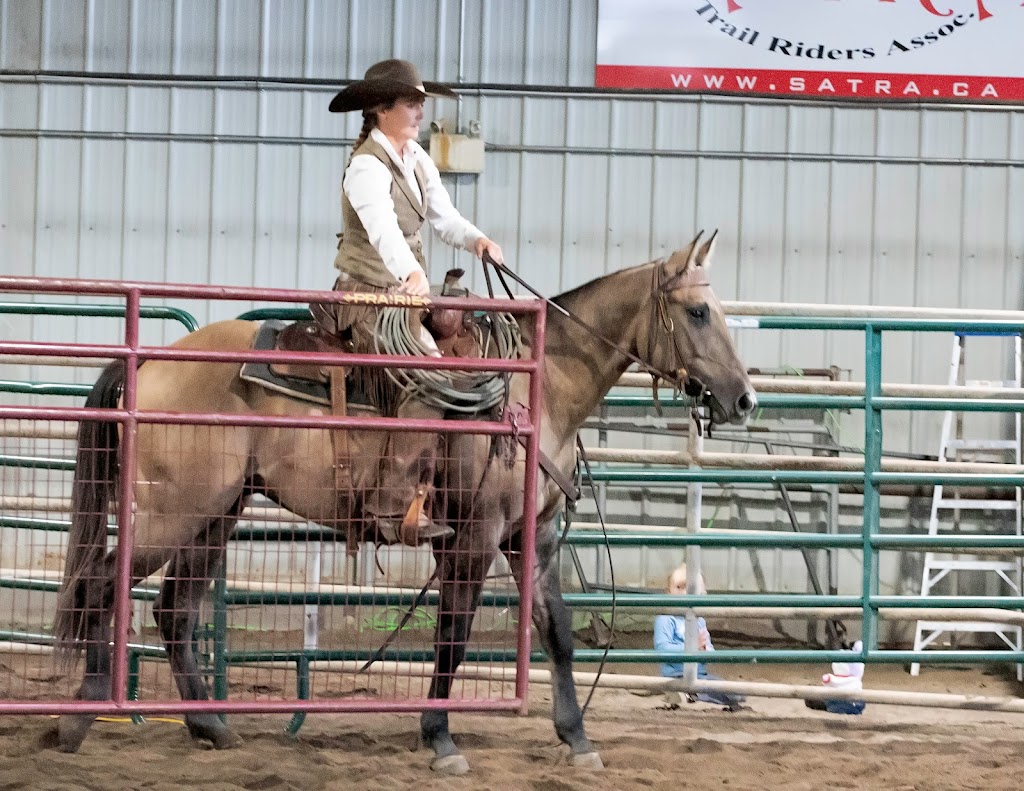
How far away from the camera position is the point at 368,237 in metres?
3.98

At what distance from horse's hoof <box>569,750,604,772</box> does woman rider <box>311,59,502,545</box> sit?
1.03 m

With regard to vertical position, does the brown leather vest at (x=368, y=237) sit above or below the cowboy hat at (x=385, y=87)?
below

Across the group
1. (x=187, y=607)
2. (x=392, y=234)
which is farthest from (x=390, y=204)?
(x=187, y=607)

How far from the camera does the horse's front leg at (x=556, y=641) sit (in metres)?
4.16

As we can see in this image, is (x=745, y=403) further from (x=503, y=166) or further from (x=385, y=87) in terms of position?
(x=503, y=166)

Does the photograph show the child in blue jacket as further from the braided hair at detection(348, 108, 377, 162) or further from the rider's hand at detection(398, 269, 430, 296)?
the braided hair at detection(348, 108, 377, 162)

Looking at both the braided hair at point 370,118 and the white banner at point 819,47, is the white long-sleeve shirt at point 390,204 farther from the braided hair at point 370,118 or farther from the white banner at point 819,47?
the white banner at point 819,47

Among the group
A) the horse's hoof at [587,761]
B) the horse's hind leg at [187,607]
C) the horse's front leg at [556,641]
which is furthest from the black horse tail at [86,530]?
the horse's hoof at [587,761]

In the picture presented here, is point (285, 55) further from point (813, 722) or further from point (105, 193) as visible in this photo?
point (813, 722)

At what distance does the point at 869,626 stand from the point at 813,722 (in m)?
0.53

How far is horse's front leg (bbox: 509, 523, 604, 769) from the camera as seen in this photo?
416 centimetres

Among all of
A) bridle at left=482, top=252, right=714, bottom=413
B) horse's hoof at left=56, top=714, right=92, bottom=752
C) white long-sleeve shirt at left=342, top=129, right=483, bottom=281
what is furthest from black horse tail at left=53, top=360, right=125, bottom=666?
bridle at left=482, top=252, right=714, bottom=413

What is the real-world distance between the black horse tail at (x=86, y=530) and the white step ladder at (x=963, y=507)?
4.96 metres

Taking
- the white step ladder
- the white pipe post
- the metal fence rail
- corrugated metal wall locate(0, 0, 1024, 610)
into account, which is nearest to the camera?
the metal fence rail
